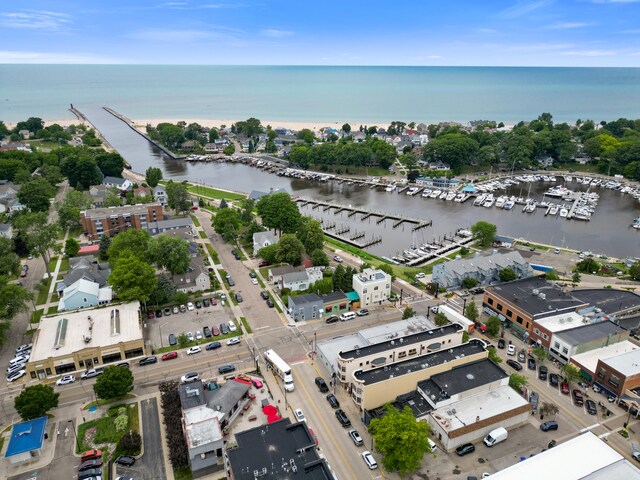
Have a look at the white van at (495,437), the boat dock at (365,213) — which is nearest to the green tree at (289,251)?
the boat dock at (365,213)

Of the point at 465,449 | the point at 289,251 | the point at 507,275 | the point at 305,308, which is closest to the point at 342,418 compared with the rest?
the point at 465,449

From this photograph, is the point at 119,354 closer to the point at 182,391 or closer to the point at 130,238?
the point at 182,391

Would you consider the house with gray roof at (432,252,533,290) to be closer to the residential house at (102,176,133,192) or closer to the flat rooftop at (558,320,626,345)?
the flat rooftop at (558,320,626,345)

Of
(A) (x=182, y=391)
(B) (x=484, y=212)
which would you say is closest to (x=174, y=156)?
(B) (x=484, y=212)

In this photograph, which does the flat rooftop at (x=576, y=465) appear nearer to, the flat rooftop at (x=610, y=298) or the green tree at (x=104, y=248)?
the flat rooftop at (x=610, y=298)

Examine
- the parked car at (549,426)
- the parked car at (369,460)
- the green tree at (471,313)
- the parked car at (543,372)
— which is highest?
the green tree at (471,313)

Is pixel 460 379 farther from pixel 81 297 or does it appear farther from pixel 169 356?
pixel 81 297
